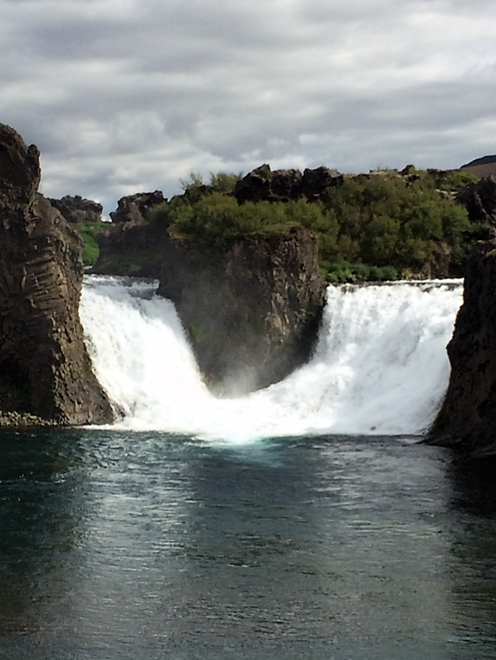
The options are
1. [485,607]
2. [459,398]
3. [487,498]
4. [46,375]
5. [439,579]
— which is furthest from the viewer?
[46,375]

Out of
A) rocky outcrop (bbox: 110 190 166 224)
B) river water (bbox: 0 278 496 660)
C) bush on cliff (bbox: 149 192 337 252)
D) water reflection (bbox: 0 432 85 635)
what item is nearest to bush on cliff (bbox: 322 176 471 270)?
bush on cliff (bbox: 149 192 337 252)

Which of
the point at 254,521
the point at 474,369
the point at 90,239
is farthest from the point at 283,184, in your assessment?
the point at 254,521

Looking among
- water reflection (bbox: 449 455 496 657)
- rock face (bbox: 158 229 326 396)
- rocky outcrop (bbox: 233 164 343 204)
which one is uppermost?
rocky outcrop (bbox: 233 164 343 204)

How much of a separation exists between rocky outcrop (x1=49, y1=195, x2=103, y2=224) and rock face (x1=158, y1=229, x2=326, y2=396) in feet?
202

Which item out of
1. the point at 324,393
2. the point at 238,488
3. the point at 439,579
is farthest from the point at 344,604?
the point at 324,393

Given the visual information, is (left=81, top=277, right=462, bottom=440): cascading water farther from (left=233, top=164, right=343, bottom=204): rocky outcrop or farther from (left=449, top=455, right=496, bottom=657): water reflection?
(left=233, top=164, right=343, bottom=204): rocky outcrop

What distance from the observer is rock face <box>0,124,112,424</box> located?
36469 millimetres

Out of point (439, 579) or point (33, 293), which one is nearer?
point (439, 579)

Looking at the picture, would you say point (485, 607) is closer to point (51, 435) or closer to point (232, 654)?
point (232, 654)

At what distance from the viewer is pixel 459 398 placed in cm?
3372

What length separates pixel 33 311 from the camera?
120 ft

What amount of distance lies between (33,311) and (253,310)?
495 inches

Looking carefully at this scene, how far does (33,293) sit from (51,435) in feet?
18.8

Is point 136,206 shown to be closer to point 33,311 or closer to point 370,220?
point 370,220
